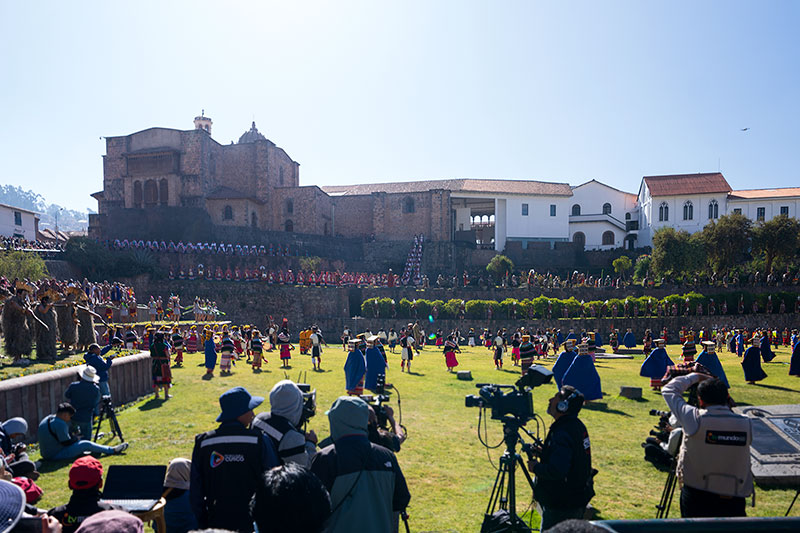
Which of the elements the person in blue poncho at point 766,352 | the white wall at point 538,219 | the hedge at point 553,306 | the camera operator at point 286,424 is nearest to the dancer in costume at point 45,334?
the camera operator at point 286,424

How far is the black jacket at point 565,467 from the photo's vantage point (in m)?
3.89

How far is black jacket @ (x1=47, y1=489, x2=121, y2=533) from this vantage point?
11.8 ft

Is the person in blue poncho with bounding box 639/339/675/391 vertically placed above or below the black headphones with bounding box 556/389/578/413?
below

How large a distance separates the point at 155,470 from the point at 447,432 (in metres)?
5.89

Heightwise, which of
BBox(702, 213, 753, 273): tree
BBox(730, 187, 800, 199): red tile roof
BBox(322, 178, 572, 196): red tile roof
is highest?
BBox(322, 178, 572, 196): red tile roof

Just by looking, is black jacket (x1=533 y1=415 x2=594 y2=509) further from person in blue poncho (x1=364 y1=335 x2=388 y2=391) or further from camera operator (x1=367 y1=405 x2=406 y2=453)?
person in blue poncho (x1=364 y1=335 x2=388 y2=391)

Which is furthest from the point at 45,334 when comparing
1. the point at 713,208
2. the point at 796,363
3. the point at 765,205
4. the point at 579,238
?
the point at 765,205

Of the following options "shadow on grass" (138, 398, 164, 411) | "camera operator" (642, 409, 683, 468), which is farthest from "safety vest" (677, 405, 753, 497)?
"shadow on grass" (138, 398, 164, 411)

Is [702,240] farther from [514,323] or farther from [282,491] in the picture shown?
[282,491]

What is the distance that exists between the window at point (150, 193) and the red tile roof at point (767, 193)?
5364 centimetres

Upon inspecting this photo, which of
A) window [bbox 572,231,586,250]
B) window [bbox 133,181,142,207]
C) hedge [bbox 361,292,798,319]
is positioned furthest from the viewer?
window [bbox 572,231,586,250]

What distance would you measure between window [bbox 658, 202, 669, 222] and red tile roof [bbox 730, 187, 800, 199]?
614cm

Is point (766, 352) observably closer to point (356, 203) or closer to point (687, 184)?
point (687, 184)

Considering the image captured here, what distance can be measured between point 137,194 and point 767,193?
194 feet
